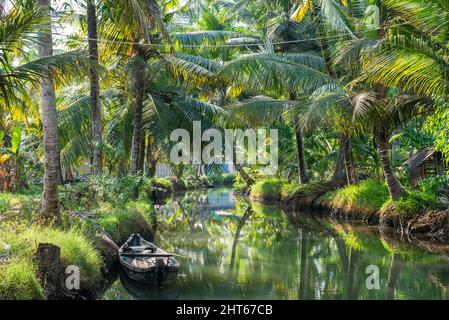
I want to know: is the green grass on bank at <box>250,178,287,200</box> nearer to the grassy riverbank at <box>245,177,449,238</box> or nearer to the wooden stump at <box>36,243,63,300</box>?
the grassy riverbank at <box>245,177,449,238</box>

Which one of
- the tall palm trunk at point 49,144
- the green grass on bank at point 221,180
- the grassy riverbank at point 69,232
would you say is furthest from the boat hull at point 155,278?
the green grass on bank at point 221,180

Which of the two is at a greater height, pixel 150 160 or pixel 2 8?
pixel 2 8

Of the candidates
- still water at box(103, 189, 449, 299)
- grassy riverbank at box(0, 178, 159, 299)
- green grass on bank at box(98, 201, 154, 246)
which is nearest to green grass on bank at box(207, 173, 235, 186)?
still water at box(103, 189, 449, 299)

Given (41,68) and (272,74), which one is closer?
(41,68)

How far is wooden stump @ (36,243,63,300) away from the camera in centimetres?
699

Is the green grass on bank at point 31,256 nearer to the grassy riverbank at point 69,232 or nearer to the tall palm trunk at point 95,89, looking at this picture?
the grassy riverbank at point 69,232

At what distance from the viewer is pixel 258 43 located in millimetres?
23484

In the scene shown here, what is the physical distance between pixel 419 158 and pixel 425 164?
75cm

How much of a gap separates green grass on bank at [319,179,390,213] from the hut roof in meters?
1.82

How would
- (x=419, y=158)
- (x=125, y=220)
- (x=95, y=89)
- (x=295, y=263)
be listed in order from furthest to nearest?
(x=419, y=158) < (x=95, y=89) < (x=125, y=220) < (x=295, y=263)

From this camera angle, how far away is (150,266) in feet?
31.0

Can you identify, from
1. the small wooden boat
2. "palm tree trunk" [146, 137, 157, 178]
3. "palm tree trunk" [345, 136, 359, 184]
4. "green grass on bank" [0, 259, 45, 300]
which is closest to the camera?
"green grass on bank" [0, 259, 45, 300]

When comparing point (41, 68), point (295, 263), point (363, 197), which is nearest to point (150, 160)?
point (363, 197)

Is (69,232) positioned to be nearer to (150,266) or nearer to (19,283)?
(150,266)
